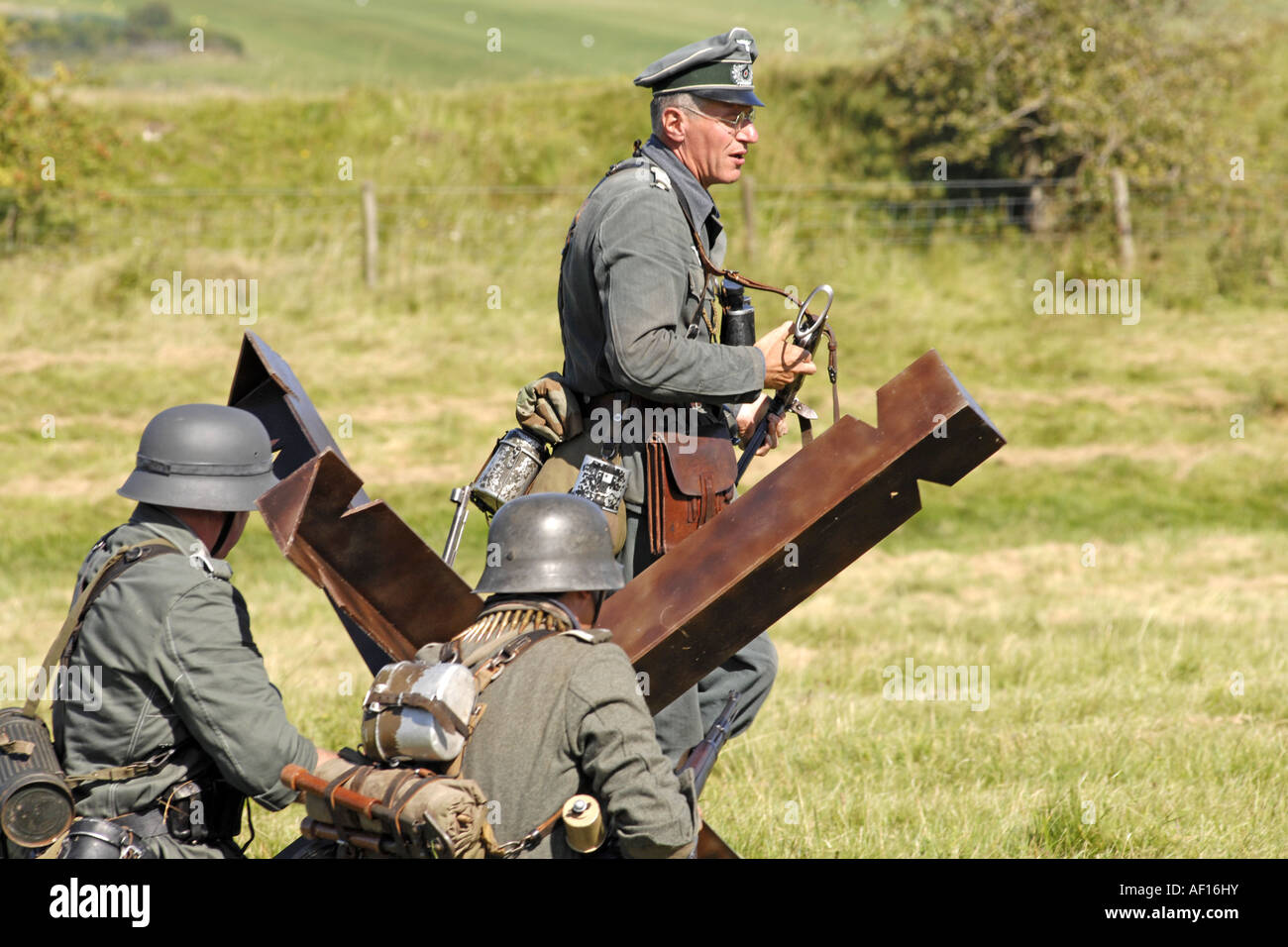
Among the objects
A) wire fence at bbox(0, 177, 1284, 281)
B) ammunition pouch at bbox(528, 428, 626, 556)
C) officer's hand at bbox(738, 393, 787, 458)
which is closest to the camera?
ammunition pouch at bbox(528, 428, 626, 556)

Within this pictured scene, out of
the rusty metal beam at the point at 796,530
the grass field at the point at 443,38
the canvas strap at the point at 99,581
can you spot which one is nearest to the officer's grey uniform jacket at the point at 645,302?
the rusty metal beam at the point at 796,530

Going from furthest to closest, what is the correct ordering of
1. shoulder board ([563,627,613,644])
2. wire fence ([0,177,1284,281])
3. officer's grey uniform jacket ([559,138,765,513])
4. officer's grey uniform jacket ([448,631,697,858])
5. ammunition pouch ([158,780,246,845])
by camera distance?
wire fence ([0,177,1284,281]) → officer's grey uniform jacket ([559,138,765,513]) → ammunition pouch ([158,780,246,845]) → shoulder board ([563,627,613,644]) → officer's grey uniform jacket ([448,631,697,858])

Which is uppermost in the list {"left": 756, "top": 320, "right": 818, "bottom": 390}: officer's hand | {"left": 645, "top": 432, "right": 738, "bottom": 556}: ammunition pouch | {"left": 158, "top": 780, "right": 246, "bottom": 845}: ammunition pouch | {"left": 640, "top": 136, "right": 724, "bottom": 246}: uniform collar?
{"left": 640, "top": 136, "right": 724, "bottom": 246}: uniform collar

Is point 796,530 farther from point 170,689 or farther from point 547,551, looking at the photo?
point 170,689

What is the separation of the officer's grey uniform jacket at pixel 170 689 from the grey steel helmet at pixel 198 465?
0.34ft

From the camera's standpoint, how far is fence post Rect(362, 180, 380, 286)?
55.6ft

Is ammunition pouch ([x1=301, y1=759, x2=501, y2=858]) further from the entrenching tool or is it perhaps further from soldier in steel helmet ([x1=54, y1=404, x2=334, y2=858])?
the entrenching tool

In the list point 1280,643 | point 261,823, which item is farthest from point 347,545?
point 1280,643

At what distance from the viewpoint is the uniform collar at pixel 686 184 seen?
169 inches

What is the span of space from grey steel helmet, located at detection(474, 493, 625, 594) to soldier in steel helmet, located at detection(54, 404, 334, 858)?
0.64m

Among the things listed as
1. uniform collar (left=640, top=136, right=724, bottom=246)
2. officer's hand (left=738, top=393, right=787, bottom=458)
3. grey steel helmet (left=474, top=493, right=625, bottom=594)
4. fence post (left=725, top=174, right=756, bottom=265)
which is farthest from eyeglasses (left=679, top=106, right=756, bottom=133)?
fence post (left=725, top=174, right=756, bottom=265)

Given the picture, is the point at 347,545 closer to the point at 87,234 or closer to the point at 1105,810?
the point at 1105,810

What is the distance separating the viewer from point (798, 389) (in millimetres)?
4465

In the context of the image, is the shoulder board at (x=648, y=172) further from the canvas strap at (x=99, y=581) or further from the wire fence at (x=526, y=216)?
the wire fence at (x=526, y=216)
